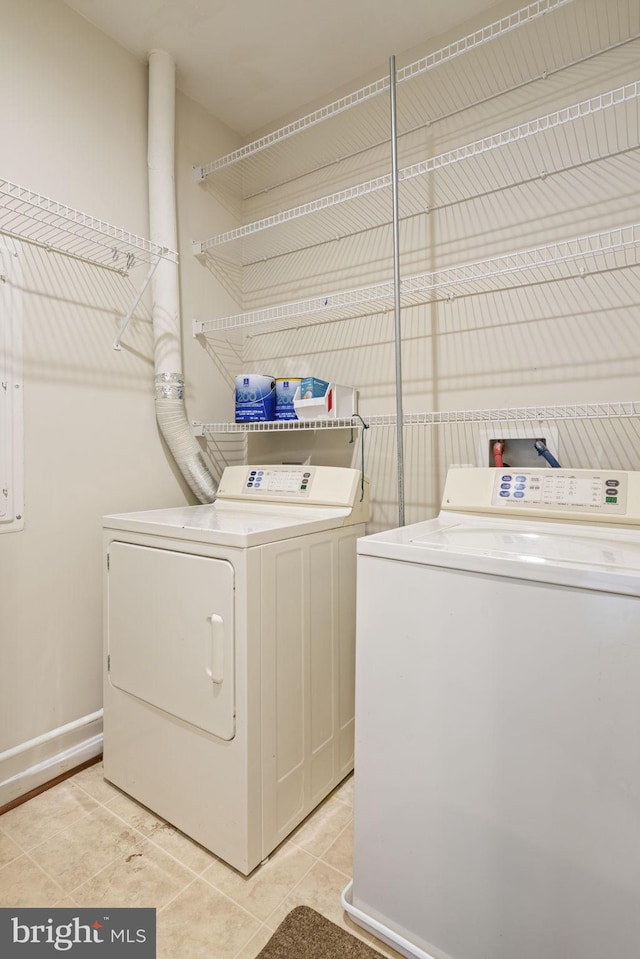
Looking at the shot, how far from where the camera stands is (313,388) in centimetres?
196

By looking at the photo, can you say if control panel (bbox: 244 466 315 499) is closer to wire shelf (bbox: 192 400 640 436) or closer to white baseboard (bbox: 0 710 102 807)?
wire shelf (bbox: 192 400 640 436)

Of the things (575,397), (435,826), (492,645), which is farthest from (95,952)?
(575,397)

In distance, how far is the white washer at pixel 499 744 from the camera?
89cm

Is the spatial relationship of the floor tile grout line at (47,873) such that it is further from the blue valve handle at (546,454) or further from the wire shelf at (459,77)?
the wire shelf at (459,77)

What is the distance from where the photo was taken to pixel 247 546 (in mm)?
1324

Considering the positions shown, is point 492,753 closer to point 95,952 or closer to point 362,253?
point 95,952

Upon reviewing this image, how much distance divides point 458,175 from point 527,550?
1593 mm

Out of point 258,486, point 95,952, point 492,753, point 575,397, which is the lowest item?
point 95,952

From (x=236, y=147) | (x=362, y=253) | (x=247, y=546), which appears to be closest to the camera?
(x=247, y=546)

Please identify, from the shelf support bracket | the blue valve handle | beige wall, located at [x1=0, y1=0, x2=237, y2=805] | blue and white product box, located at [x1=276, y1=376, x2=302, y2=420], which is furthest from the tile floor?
the shelf support bracket

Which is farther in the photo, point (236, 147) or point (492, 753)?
point (236, 147)

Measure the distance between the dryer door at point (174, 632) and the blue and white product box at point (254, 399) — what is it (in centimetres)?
79

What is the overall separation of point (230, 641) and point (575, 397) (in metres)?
1.40
